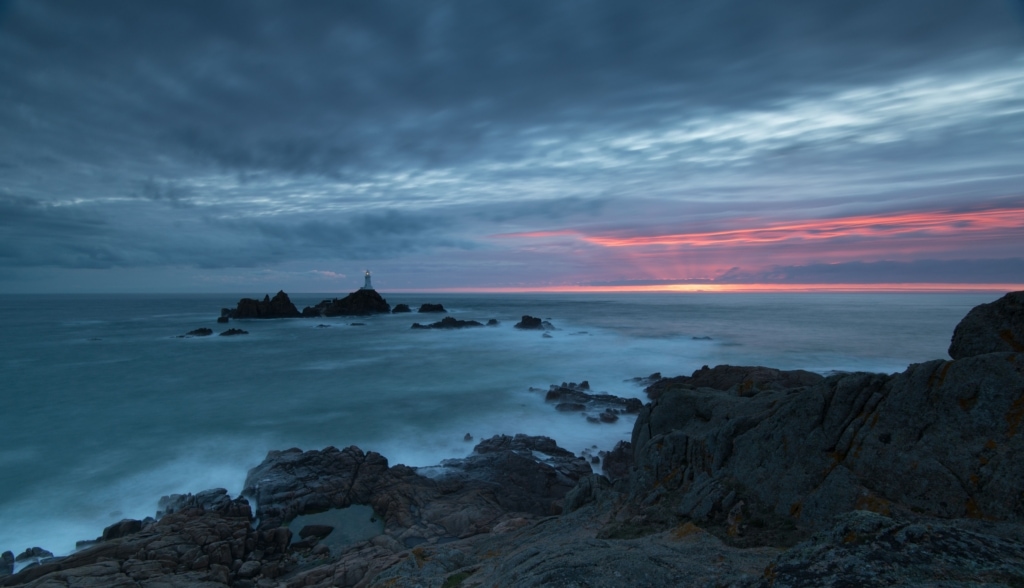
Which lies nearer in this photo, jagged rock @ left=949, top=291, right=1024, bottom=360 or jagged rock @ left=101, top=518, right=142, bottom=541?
jagged rock @ left=949, top=291, right=1024, bottom=360

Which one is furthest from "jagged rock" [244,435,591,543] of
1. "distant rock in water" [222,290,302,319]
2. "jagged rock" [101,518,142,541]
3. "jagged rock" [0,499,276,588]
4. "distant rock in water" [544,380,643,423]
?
"distant rock in water" [222,290,302,319]

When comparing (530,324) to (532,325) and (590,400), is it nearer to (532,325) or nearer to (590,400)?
(532,325)

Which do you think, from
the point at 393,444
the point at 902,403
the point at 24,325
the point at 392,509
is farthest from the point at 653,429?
the point at 24,325

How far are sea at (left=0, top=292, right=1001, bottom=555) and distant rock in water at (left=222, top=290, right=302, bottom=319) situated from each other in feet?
93.6

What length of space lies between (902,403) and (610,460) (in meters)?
12.1

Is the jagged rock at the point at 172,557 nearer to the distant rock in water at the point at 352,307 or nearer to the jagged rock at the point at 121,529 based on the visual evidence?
the jagged rock at the point at 121,529

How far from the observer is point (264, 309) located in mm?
93500

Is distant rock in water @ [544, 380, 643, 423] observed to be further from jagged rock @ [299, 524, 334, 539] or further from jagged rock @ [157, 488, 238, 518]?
jagged rock @ [157, 488, 238, 518]

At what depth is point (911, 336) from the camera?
1999 inches

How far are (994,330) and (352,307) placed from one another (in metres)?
103

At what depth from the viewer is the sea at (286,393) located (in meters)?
18.3

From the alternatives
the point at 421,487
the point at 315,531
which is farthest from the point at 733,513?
the point at 315,531

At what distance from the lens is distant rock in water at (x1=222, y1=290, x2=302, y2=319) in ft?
302

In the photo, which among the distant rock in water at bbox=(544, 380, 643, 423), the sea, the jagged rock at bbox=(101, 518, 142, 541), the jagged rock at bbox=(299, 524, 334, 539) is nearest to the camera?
the jagged rock at bbox=(101, 518, 142, 541)
